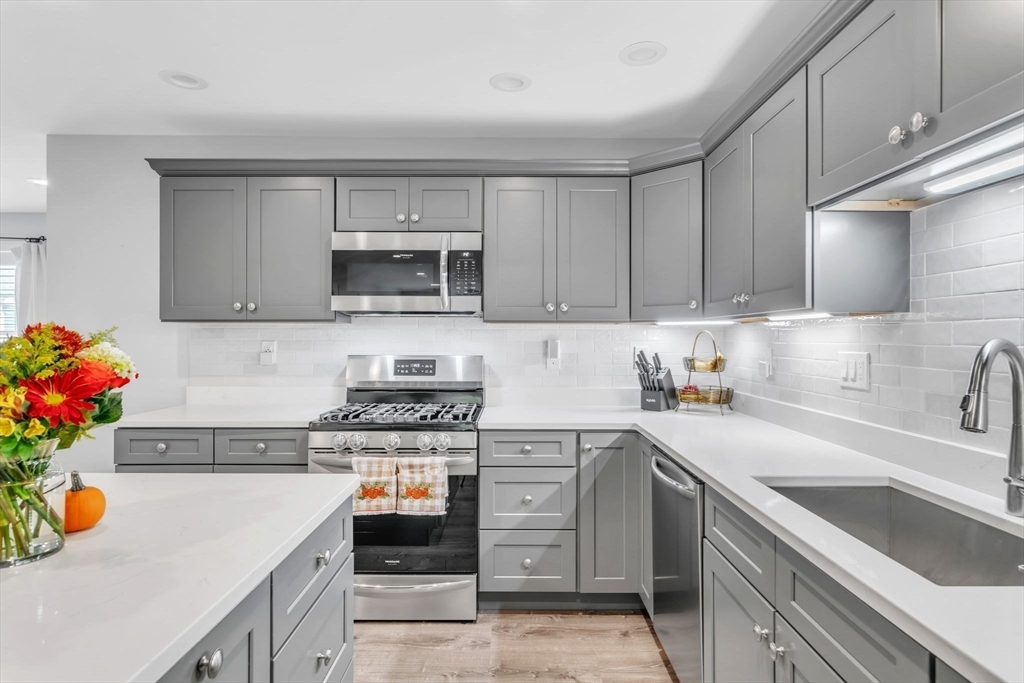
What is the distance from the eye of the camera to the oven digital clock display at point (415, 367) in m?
3.05

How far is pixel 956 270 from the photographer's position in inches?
58.5

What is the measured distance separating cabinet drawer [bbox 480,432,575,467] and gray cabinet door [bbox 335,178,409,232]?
124 centimetres

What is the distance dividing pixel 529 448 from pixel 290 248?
1636 millimetres

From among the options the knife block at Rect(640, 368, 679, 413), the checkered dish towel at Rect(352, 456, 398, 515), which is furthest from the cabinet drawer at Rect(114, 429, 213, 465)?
the knife block at Rect(640, 368, 679, 413)

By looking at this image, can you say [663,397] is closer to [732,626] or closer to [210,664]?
[732,626]

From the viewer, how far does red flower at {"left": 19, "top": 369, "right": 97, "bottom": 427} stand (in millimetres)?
851

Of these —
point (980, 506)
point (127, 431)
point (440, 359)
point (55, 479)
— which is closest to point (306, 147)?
point (440, 359)

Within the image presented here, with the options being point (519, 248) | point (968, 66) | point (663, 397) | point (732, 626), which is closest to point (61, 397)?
point (732, 626)

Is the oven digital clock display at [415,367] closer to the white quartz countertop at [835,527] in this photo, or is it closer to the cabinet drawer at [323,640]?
the white quartz countertop at [835,527]

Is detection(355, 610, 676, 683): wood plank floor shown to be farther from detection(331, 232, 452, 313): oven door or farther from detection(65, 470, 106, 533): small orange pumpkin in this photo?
detection(331, 232, 452, 313): oven door

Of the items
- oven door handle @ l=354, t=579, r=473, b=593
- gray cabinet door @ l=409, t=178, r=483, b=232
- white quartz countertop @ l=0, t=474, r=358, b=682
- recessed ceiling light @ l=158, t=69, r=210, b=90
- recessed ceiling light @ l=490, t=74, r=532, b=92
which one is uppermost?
recessed ceiling light @ l=158, t=69, r=210, b=90

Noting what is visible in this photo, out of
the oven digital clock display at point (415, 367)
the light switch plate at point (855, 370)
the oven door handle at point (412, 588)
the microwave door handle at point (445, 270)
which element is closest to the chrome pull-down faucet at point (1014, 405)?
the light switch plate at point (855, 370)

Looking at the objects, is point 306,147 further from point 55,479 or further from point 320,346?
point 55,479

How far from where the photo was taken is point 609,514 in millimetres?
2514
